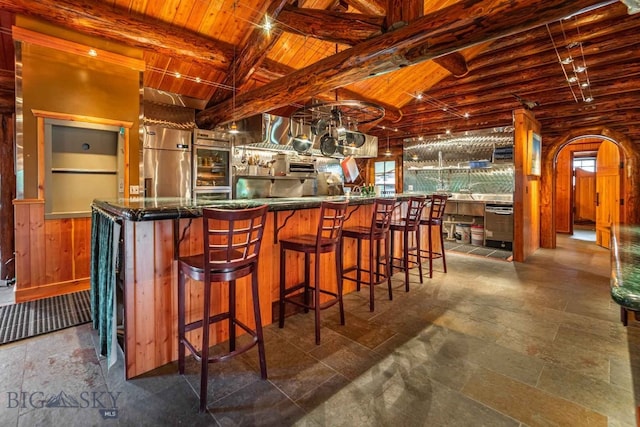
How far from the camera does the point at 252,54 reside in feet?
15.0

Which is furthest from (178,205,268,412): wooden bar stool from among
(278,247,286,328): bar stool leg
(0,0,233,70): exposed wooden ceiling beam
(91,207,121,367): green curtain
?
(0,0,233,70): exposed wooden ceiling beam

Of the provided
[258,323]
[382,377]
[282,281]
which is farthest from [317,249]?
[382,377]

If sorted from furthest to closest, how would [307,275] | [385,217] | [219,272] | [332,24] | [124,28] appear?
[124,28], [332,24], [385,217], [307,275], [219,272]

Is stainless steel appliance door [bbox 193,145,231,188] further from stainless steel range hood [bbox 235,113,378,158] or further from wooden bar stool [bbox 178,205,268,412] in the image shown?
wooden bar stool [bbox 178,205,268,412]

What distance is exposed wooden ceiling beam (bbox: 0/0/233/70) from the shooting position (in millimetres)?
3371

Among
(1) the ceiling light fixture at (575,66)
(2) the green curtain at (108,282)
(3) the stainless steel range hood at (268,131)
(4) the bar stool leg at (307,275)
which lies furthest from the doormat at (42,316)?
(1) the ceiling light fixture at (575,66)

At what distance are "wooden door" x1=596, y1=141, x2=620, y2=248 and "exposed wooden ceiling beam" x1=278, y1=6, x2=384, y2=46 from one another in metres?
6.64

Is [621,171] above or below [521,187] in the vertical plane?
above

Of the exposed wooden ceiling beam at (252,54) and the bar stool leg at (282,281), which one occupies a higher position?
the exposed wooden ceiling beam at (252,54)

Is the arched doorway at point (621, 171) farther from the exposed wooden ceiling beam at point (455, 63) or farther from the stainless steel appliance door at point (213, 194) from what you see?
the stainless steel appliance door at point (213, 194)

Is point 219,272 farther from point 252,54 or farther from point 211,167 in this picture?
point 211,167

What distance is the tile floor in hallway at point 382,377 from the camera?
1755 millimetres

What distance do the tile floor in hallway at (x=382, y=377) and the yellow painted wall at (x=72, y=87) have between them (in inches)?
94.2

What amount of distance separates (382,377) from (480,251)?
17.7 feet
